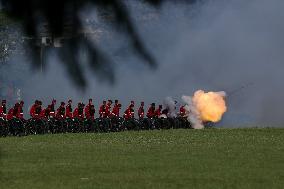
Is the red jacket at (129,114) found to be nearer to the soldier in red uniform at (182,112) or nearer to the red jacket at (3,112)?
the soldier in red uniform at (182,112)

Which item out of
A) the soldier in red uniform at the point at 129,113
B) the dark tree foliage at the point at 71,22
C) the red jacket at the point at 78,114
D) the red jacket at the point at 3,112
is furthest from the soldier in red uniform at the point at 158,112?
the dark tree foliage at the point at 71,22

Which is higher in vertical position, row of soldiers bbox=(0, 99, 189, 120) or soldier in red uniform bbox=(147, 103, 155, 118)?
soldier in red uniform bbox=(147, 103, 155, 118)

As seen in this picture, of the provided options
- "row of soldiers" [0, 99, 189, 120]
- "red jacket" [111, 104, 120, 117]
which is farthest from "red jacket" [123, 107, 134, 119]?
"red jacket" [111, 104, 120, 117]

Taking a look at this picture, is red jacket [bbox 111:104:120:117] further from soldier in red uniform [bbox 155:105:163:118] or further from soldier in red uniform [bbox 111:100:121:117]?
soldier in red uniform [bbox 155:105:163:118]

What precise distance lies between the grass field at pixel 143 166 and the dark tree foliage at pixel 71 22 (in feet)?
22.7

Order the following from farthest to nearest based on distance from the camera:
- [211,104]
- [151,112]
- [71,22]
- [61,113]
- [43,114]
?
[211,104], [151,112], [61,113], [43,114], [71,22]

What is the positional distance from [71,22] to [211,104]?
1507 inches

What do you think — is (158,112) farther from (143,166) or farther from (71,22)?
(71,22)

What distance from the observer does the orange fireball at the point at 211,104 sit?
41.7 m

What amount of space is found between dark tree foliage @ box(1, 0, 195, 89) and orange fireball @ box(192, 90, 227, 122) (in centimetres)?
3696

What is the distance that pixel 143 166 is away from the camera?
1398cm

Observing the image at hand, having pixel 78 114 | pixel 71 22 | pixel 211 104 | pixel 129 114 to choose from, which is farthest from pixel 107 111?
pixel 71 22

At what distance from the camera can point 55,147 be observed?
64.8 ft

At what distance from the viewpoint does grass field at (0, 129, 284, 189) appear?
1147 cm
